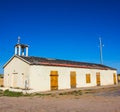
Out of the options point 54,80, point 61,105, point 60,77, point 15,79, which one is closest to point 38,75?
point 54,80

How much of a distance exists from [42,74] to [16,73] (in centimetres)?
361

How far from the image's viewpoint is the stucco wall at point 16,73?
21097mm

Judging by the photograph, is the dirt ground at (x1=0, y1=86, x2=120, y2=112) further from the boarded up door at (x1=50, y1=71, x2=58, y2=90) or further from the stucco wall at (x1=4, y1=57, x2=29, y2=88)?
the boarded up door at (x1=50, y1=71, x2=58, y2=90)

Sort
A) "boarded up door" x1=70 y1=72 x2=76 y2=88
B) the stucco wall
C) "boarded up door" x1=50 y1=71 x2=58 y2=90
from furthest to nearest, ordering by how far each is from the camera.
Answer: "boarded up door" x1=70 y1=72 x2=76 y2=88
"boarded up door" x1=50 y1=71 x2=58 y2=90
the stucco wall

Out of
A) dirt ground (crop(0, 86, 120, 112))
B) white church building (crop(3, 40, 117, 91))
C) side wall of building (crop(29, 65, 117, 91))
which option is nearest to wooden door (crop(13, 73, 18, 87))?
white church building (crop(3, 40, 117, 91))

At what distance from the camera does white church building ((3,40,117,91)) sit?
20484 mm

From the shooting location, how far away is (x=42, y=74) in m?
21.0

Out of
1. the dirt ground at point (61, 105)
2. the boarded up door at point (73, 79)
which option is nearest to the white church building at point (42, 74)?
the boarded up door at point (73, 79)

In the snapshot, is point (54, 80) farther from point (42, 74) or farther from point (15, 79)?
point (15, 79)

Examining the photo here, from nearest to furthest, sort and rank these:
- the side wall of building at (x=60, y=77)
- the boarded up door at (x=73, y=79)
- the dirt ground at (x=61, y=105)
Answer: the dirt ground at (x=61, y=105) → the side wall of building at (x=60, y=77) → the boarded up door at (x=73, y=79)

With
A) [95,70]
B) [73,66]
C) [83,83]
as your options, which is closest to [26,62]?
[73,66]

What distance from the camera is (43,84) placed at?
20.9 metres

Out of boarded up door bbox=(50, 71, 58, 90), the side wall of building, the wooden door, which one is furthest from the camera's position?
the wooden door

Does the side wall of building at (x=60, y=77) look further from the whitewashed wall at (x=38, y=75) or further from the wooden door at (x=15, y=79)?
the wooden door at (x=15, y=79)
